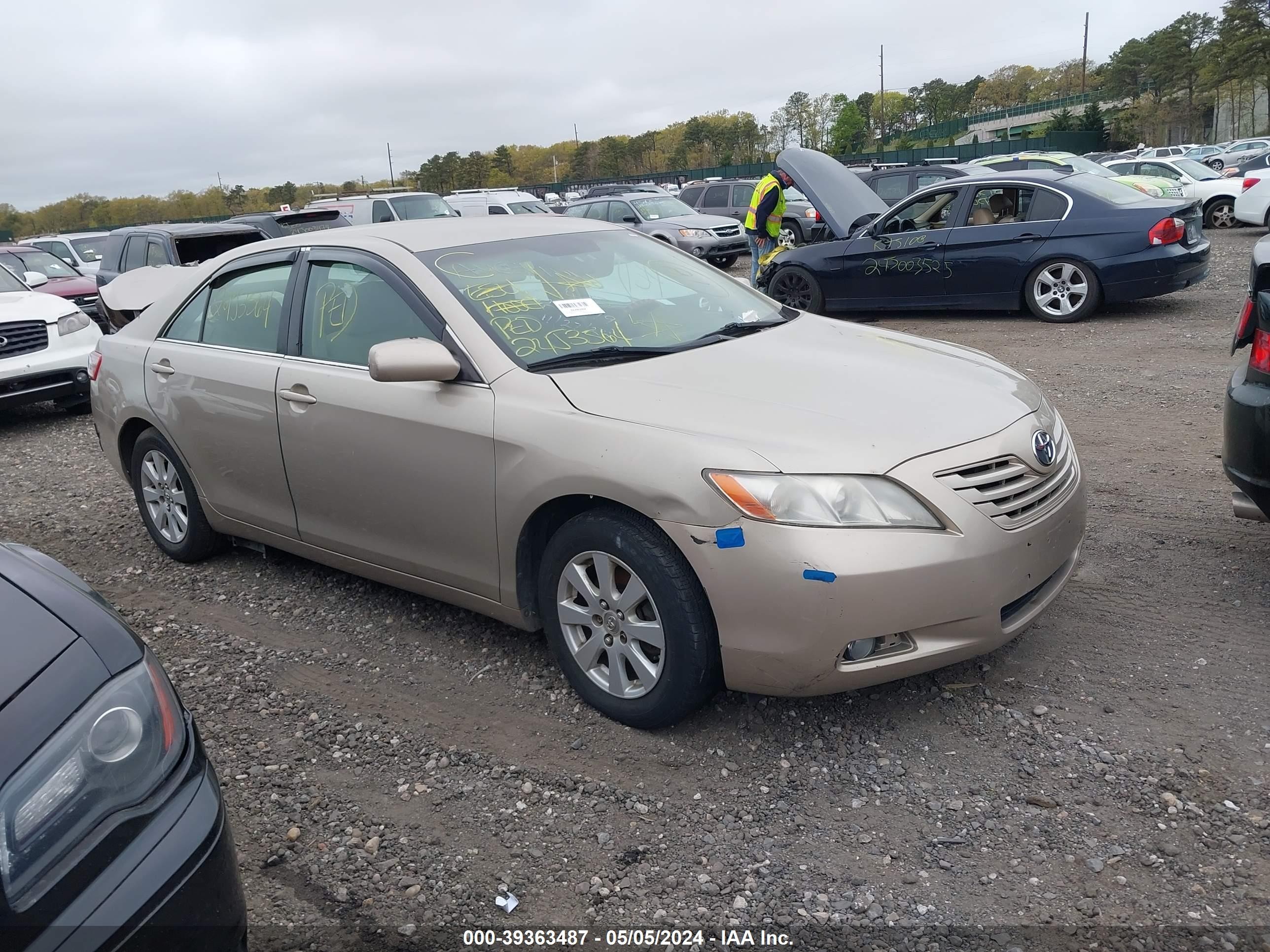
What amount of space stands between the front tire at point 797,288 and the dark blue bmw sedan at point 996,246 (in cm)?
2

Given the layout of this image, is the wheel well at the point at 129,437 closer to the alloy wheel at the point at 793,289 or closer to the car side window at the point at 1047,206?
the alloy wheel at the point at 793,289

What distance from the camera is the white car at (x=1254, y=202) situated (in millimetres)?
17578

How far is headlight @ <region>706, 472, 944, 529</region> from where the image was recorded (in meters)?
2.84

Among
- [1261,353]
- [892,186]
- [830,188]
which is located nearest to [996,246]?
[830,188]

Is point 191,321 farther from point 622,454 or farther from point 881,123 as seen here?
point 881,123

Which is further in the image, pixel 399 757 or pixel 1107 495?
pixel 1107 495

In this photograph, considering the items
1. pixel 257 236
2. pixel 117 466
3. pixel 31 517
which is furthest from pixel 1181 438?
pixel 257 236

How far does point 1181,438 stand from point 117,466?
A: 612 centimetres

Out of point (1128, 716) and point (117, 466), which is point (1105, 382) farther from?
point (117, 466)

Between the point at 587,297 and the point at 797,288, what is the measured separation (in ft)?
27.2

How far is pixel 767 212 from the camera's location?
11953 millimetres

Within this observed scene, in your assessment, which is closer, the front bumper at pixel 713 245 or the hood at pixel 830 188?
the hood at pixel 830 188

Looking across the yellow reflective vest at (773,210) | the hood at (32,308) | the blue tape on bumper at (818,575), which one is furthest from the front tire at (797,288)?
the blue tape on bumper at (818,575)

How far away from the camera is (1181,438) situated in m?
6.09
